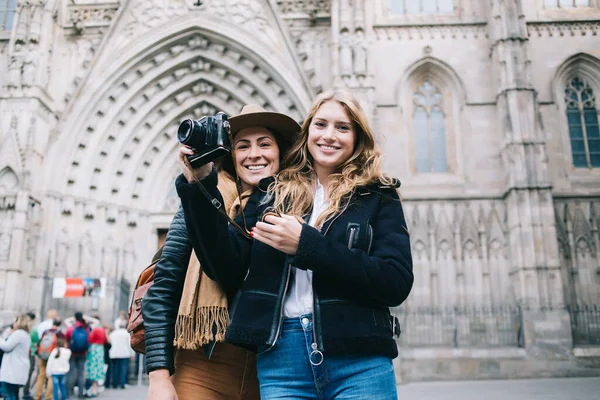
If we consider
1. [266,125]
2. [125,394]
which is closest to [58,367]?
[125,394]

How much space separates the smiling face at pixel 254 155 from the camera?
2213 mm

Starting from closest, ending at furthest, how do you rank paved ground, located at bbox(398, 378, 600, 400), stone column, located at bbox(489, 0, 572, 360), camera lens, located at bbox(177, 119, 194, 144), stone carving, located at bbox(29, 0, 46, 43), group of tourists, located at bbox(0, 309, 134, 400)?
camera lens, located at bbox(177, 119, 194, 144) → group of tourists, located at bbox(0, 309, 134, 400) → paved ground, located at bbox(398, 378, 600, 400) → stone column, located at bbox(489, 0, 572, 360) → stone carving, located at bbox(29, 0, 46, 43)

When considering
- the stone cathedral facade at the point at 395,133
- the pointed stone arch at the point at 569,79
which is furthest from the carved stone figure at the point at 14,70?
the pointed stone arch at the point at 569,79

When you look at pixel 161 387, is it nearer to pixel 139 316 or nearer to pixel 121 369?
pixel 139 316

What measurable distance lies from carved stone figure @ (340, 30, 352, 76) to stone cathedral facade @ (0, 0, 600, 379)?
1.4 inches

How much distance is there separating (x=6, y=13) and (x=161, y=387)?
1832 centimetres

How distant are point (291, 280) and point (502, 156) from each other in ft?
43.7

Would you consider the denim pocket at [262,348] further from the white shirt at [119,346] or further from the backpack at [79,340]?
the white shirt at [119,346]

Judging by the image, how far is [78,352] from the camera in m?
8.85

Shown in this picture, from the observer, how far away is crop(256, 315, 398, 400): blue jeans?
5.23 ft

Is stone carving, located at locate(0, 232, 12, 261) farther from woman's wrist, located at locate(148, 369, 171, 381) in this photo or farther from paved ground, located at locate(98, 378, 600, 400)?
woman's wrist, located at locate(148, 369, 171, 381)

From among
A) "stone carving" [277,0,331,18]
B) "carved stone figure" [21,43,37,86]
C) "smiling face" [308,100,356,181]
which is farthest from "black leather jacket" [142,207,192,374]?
"stone carving" [277,0,331,18]

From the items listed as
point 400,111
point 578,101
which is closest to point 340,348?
point 400,111

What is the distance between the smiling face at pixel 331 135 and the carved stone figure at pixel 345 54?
12.0 metres
